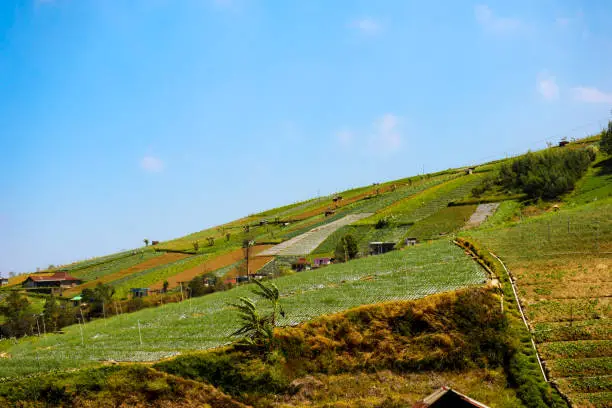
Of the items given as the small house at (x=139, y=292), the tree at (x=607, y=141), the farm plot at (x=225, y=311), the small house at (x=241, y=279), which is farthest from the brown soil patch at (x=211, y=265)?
the tree at (x=607, y=141)

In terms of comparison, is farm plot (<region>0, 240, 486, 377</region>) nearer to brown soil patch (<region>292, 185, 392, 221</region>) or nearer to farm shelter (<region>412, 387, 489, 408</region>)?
farm shelter (<region>412, 387, 489, 408</region>)

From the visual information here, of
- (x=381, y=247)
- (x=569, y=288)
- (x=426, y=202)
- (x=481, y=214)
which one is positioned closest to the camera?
(x=569, y=288)

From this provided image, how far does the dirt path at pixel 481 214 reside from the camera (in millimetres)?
68938

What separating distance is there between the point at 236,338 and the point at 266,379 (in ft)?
21.2

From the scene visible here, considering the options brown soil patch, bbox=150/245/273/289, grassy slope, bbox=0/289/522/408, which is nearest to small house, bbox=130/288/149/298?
brown soil patch, bbox=150/245/273/289

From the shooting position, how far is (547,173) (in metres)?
77.2

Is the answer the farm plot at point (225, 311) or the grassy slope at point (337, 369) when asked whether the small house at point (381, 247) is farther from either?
the grassy slope at point (337, 369)

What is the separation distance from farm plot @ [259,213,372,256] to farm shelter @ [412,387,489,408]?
70342 millimetres

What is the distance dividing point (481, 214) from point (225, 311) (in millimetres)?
41312

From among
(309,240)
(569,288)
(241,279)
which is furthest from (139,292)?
(569,288)

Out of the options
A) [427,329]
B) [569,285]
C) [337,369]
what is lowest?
[337,369]

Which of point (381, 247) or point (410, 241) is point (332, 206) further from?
point (410, 241)

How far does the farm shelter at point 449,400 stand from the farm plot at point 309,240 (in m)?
70.3

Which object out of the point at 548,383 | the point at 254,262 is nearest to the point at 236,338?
the point at 548,383
